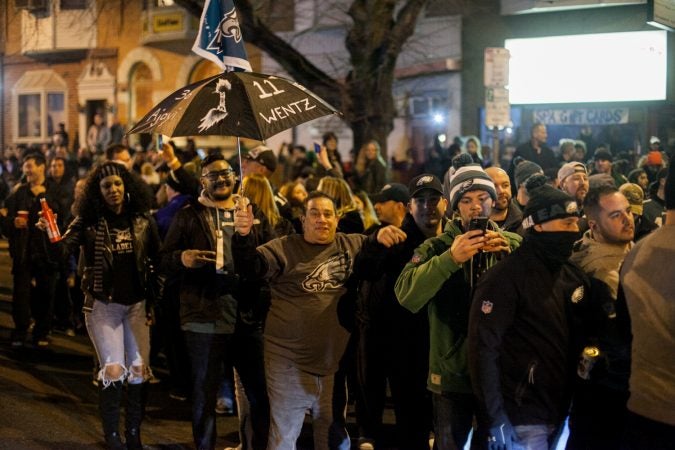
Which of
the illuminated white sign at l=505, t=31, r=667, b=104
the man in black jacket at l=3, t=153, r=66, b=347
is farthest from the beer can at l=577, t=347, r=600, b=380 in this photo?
the illuminated white sign at l=505, t=31, r=667, b=104

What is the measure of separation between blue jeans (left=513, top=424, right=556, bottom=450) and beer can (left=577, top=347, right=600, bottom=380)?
31 cm

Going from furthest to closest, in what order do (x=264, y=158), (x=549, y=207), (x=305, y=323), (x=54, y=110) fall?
(x=54, y=110) → (x=264, y=158) → (x=305, y=323) → (x=549, y=207)

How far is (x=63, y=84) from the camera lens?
31.4m

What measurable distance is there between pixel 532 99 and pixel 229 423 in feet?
45.4

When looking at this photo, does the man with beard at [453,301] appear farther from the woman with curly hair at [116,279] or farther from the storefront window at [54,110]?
the storefront window at [54,110]

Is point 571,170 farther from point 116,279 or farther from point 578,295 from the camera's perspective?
point 116,279

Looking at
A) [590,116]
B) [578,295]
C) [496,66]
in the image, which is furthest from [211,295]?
[590,116]

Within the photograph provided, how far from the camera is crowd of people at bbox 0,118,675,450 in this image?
4.69 m

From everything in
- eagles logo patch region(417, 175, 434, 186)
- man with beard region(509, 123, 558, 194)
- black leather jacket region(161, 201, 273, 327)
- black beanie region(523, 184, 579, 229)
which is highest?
man with beard region(509, 123, 558, 194)

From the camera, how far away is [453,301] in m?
5.36

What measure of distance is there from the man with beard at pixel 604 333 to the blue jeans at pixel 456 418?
1.83 ft

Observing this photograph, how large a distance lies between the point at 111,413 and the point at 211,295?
1197 millimetres

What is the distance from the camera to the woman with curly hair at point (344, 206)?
814 centimetres

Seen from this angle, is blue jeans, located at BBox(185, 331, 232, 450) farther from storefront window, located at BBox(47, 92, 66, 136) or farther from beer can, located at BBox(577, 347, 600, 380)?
storefront window, located at BBox(47, 92, 66, 136)
